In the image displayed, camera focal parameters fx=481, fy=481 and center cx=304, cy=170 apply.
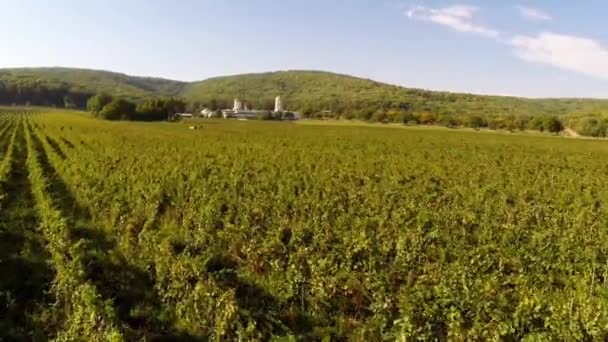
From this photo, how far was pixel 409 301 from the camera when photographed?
8102mm

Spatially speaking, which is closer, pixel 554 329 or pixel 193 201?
pixel 554 329

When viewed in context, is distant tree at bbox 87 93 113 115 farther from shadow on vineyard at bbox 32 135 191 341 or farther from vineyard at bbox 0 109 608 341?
shadow on vineyard at bbox 32 135 191 341

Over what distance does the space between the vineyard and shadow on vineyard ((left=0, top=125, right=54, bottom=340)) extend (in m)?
0.04

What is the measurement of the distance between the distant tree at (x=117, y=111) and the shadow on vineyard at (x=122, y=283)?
9714 cm

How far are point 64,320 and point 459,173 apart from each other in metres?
21.2

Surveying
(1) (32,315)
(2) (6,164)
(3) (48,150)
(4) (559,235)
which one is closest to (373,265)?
(4) (559,235)

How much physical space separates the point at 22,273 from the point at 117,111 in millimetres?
102486

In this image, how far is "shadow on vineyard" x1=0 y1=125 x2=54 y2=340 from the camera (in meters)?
8.06

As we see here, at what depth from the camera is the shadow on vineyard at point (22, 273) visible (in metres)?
8.06

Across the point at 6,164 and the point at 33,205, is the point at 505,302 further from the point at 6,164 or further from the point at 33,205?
the point at 6,164

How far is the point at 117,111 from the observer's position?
105m

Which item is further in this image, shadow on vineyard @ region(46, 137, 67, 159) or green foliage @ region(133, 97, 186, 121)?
green foliage @ region(133, 97, 186, 121)

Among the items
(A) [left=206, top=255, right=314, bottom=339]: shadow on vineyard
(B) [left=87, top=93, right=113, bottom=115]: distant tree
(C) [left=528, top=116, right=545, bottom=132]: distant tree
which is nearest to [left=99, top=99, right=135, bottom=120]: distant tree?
(B) [left=87, top=93, right=113, bottom=115]: distant tree

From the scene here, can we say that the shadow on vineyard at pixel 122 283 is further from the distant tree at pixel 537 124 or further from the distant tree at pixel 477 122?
the distant tree at pixel 537 124
